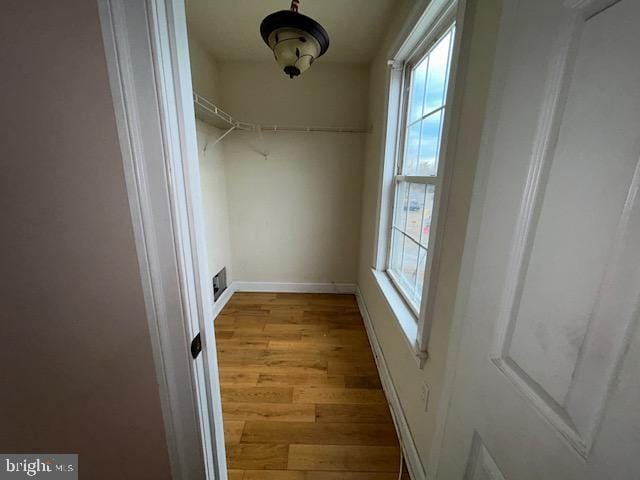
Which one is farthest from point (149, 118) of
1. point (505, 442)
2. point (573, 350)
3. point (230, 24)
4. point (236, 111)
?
point (236, 111)

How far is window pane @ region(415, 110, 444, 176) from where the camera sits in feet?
3.98

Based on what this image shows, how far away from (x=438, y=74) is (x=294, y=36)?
0.75 m

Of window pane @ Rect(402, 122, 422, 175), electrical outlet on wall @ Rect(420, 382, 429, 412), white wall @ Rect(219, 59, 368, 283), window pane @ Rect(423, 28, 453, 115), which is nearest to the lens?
electrical outlet on wall @ Rect(420, 382, 429, 412)

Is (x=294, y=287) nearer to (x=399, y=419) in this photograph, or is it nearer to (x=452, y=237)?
(x=399, y=419)

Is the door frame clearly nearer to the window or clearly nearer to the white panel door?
the white panel door

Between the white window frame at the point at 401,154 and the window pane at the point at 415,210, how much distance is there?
0.08 m

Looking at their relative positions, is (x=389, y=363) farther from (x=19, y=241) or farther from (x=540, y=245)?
(x=19, y=241)

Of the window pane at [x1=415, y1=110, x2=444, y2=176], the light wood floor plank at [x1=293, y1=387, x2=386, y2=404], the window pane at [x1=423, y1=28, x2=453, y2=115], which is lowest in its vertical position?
the light wood floor plank at [x1=293, y1=387, x2=386, y2=404]

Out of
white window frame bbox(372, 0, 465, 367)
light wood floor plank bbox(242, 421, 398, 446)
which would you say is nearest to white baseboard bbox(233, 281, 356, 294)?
white window frame bbox(372, 0, 465, 367)

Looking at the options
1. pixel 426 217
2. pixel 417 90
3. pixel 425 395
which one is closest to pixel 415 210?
pixel 426 217

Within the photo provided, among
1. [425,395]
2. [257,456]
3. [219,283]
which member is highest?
[425,395]

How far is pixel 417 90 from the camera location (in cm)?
148

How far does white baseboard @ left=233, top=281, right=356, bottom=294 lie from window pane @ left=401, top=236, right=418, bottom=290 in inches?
52.4

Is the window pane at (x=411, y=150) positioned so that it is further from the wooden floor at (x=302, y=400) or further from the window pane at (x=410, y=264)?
the wooden floor at (x=302, y=400)
